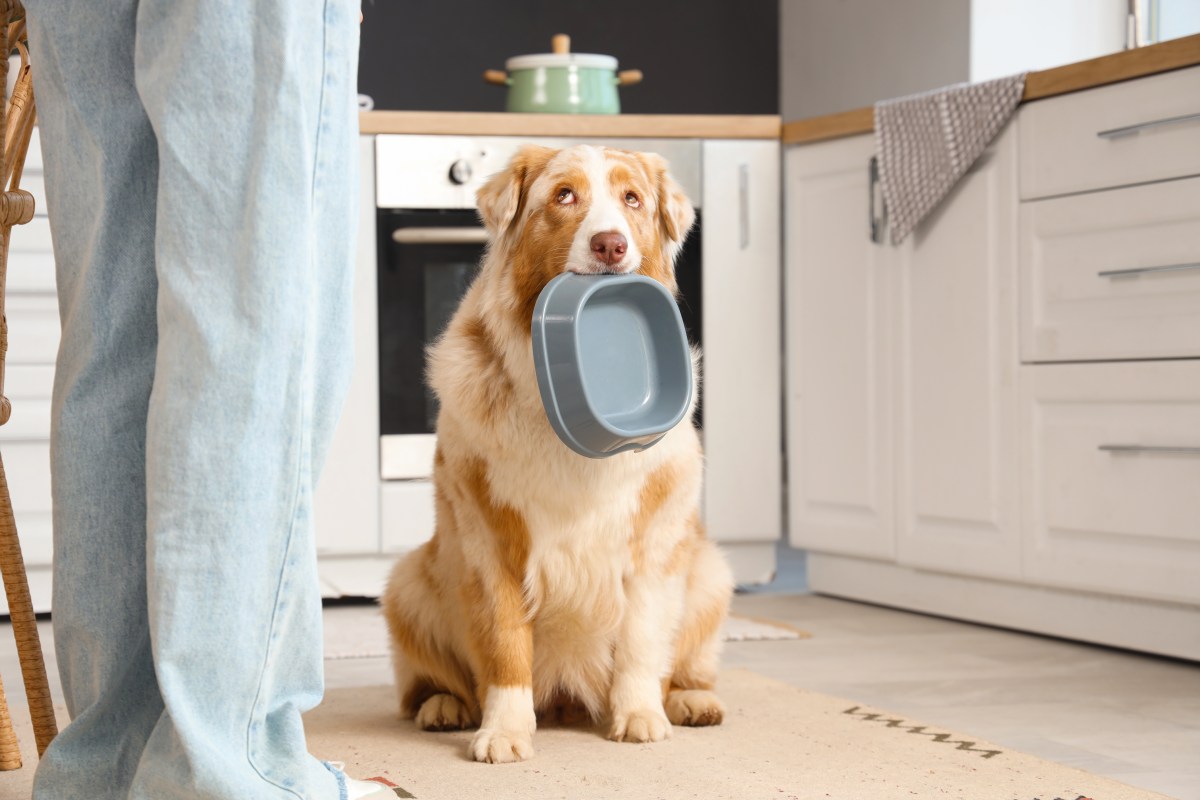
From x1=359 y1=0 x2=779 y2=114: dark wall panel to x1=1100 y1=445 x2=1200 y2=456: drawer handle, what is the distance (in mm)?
3108

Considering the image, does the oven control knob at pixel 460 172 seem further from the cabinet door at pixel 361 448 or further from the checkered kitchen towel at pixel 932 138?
the checkered kitchen towel at pixel 932 138

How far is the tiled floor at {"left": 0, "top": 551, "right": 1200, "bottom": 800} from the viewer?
1977 mm

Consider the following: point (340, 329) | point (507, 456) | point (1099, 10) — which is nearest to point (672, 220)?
point (507, 456)

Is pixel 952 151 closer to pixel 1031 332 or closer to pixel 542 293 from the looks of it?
pixel 1031 332

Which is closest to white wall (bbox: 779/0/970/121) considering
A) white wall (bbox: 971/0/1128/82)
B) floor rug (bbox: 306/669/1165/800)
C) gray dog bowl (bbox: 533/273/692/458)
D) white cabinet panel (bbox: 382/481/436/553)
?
white wall (bbox: 971/0/1128/82)

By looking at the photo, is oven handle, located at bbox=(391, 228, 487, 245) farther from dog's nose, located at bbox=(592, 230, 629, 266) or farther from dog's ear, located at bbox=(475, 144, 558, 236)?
dog's nose, located at bbox=(592, 230, 629, 266)

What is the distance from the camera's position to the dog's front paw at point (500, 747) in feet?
6.12

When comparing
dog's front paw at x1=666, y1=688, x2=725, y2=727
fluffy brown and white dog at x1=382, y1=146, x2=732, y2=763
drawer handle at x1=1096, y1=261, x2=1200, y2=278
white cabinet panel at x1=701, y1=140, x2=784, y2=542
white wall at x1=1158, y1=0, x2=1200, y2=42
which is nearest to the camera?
fluffy brown and white dog at x1=382, y1=146, x2=732, y2=763

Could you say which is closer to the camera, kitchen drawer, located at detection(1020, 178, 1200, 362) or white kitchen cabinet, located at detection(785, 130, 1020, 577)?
kitchen drawer, located at detection(1020, 178, 1200, 362)

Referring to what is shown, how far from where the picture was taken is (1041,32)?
4.27 meters

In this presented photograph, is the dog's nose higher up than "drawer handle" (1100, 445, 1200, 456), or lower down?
higher up

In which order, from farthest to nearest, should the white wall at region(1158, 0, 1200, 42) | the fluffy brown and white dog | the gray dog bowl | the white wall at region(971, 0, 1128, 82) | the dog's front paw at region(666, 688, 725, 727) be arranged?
the white wall at region(971, 0, 1128, 82) < the white wall at region(1158, 0, 1200, 42) < the dog's front paw at region(666, 688, 725, 727) < the fluffy brown and white dog < the gray dog bowl

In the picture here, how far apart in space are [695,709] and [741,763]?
0.86 ft

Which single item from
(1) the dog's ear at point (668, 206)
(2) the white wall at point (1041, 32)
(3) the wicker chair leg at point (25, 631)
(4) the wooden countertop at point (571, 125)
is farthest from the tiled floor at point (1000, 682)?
(2) the white wall at point (1041, 32)
